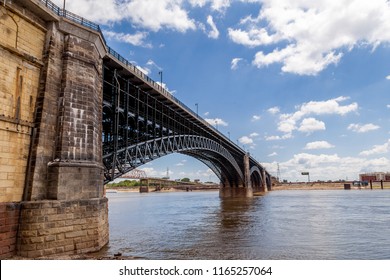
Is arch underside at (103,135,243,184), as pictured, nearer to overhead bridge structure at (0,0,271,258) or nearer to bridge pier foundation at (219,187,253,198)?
bridge pier foundation at (219,187,253,198)

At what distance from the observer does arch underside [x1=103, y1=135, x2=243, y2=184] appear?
2644cm

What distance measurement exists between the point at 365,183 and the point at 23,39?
166 meters

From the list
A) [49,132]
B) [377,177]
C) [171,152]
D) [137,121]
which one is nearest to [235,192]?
[171,152]

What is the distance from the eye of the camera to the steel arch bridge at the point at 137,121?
83.8ft

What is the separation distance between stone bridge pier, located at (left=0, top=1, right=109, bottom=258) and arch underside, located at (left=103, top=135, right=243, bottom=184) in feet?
28.3

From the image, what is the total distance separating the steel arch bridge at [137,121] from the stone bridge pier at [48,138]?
254 inches

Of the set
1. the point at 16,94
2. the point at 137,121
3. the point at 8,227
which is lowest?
the point at 8,227

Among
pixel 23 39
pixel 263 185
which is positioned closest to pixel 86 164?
pixel 23 39

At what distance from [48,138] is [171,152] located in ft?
75.9

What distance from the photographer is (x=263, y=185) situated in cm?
12581

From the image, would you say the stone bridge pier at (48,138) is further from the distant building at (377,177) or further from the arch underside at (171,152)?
the distant building at (377,177)

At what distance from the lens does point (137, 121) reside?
29469mm

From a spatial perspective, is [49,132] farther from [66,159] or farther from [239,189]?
[239,189]

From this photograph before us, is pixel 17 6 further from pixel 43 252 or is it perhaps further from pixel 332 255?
pixel 332 255
